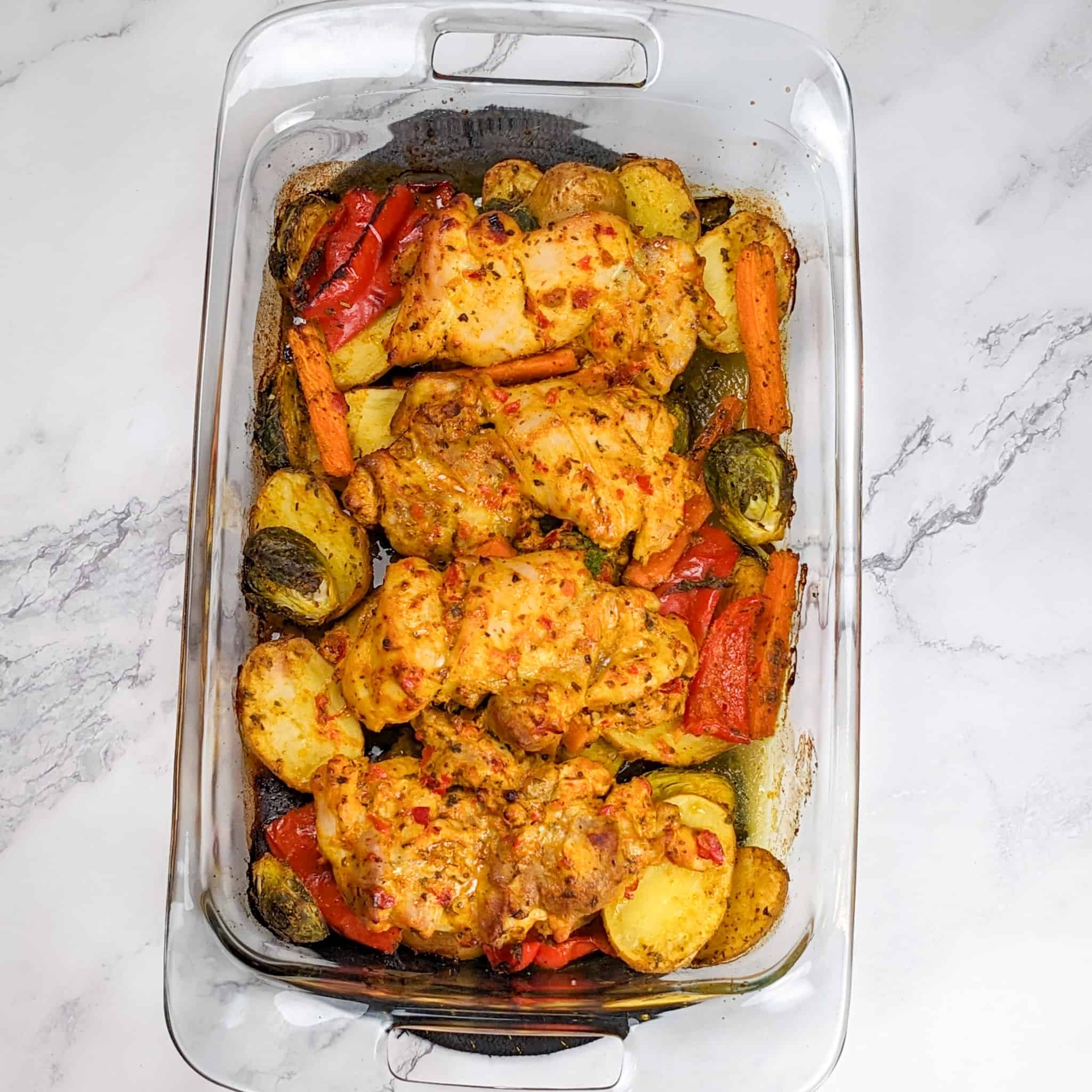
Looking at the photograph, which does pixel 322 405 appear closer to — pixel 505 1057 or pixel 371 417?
pixel 371 417

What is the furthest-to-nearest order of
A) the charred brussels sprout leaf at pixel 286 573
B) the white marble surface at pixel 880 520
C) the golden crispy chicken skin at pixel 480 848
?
1. the white marble surface at pixel 880 520
2. the charred brussels sprout leaf at pixel 286 573
3. the golden crispy chicken skin at pixel 480 848

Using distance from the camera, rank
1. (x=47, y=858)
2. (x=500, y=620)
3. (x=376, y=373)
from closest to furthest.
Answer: (x=500, y=620), (x=376, y=373), (x=47, y=858)

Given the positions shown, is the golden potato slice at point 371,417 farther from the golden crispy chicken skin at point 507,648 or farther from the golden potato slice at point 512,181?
the golden potato slice at point 512,181

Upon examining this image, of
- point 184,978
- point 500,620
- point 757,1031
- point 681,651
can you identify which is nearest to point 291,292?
point 500,620

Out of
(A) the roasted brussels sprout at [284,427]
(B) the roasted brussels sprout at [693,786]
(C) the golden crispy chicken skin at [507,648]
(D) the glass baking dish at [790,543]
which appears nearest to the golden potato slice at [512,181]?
(D) the glass baking dish at [790,543]

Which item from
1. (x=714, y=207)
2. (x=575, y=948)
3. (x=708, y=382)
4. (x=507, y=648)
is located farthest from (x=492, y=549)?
(x=714, y=207)

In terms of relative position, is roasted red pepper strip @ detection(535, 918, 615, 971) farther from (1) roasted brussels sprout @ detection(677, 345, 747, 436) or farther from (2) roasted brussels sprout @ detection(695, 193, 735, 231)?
(2) roasted brussels sprout @ detection(695, 193, 735, 231)

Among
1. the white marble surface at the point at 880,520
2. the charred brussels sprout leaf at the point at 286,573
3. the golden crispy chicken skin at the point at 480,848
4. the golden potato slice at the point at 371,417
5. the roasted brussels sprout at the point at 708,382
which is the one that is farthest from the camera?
the white marble surface at the point at 880,520

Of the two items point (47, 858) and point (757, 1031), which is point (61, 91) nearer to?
point (47, 858)
